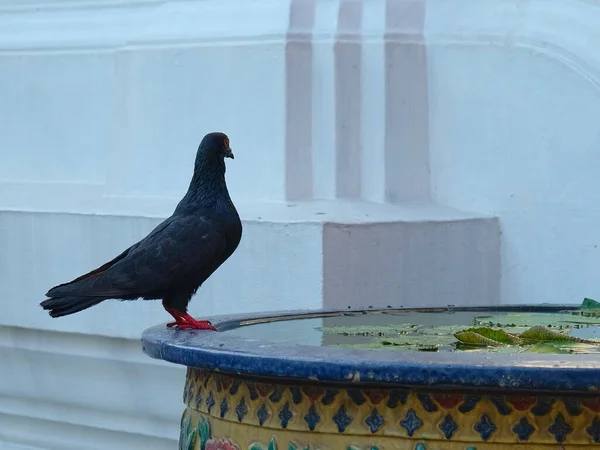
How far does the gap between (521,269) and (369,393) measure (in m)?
2.19

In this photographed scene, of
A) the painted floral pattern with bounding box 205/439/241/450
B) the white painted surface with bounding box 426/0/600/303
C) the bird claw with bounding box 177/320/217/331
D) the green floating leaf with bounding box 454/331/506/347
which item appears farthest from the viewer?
the white painted surface with bounding box 426/0/600/303

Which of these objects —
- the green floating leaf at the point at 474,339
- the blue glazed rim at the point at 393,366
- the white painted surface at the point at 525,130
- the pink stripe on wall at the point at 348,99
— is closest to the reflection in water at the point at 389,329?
the green floating leaf at the point at 474,339

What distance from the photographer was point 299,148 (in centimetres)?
381

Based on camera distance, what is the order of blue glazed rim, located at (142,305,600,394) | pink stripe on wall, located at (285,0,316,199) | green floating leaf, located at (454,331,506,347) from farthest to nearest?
pink stripe on wall, located at (285,0,316,199), green floating leaf, located at (454,331,506,347), blue glazed rim, located at (142,305,600,394)

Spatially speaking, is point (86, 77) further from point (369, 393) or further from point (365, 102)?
point (369, 393)

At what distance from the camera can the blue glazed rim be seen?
1554 millimetres

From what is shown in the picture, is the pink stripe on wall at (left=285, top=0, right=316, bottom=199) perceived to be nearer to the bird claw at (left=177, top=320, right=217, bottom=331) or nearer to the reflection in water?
the reflection in water

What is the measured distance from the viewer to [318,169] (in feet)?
12.5

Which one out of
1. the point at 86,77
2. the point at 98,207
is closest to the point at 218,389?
the point at 98,207

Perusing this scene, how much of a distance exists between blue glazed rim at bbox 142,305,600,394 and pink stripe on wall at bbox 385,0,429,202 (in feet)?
6.76

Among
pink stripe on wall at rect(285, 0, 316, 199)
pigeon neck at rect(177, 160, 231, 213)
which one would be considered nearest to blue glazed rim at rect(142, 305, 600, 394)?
pigeon neck at rect(177, 160, 231, 213)

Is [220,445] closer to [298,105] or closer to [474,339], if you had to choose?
[474,339]

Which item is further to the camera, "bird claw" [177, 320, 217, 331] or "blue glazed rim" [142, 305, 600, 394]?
"bird claw" [177, 320, 217, 331]

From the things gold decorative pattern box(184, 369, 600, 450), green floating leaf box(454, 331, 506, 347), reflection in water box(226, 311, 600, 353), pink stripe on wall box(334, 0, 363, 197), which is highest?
pink stripe on wall box(334, 0, 363, 197)
